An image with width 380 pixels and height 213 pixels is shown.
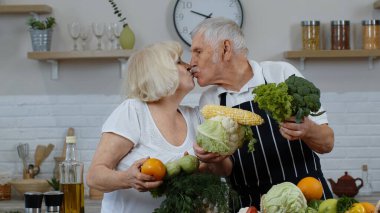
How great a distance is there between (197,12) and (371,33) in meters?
1.29

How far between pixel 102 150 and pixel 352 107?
324 cm

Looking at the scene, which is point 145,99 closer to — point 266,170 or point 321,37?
point 266,170

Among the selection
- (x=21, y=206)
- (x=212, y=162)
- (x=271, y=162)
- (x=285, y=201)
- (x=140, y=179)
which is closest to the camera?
(x=285, y=201)

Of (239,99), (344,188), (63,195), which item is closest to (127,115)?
(63,195)

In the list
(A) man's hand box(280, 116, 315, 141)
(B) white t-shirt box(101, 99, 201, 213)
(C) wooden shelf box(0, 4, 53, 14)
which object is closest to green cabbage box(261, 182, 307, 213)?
(A) man's hand box(280, 116, 315, 141)

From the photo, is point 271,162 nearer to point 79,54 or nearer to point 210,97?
point 210,97

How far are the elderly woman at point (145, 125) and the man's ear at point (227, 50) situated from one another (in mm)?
288

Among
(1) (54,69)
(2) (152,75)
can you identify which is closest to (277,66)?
(2) (152,75)

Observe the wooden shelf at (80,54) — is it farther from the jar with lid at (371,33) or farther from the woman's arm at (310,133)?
the woman's arm at (310,133)

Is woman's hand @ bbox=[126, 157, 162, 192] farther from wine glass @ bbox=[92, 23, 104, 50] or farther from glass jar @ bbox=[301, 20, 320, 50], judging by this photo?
glass jar @ bbox=[301, 20, 320, 50]

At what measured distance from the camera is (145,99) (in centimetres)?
307

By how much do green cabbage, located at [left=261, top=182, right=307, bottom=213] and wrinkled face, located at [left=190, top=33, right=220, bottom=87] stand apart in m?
0.92

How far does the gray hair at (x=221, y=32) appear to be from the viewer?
3381 millimetres

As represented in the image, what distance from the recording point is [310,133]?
2912 millimetres
